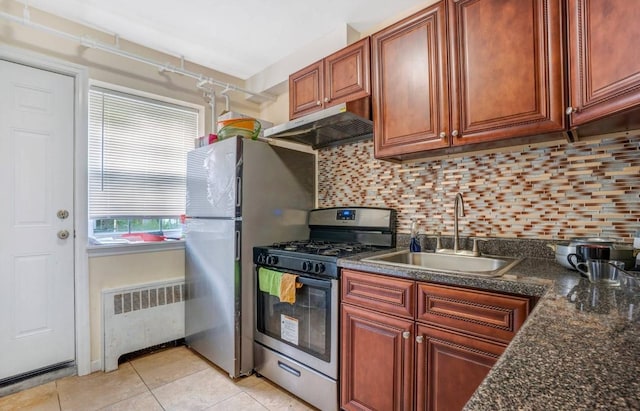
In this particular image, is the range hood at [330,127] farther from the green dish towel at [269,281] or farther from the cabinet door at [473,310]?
the cabinet door at [473,310]

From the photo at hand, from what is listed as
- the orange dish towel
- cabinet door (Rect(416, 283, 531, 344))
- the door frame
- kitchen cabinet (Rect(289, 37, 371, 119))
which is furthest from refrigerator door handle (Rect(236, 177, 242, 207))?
cabinet door (Rect(416, 283, 531, 344))

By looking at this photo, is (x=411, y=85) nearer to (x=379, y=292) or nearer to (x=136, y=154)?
(x=379, y=292)

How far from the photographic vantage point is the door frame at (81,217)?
2238 millimetres

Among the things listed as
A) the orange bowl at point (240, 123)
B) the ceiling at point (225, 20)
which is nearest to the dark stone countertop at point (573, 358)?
the ceiling at point (225, 20)

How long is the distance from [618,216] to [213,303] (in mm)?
2414

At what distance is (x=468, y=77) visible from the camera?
1.58 metres

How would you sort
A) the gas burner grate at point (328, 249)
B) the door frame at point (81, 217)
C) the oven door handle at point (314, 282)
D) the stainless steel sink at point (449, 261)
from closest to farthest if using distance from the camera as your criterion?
the stainless steel sink at point (449, 261) < the oven door handle at point (314, 282) < the gas burner grate at point (328, 249) < the door frame at point (81, 217)

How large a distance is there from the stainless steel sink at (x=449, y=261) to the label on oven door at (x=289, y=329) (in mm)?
665

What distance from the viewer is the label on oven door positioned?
1.96m

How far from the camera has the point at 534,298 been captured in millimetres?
1142

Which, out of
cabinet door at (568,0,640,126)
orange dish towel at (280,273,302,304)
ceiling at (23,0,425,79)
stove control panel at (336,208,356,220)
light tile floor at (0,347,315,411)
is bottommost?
light tile floor at (0,347,315,411)

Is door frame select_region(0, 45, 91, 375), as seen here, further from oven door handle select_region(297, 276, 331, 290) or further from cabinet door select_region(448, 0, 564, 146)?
cabinet door select_region(448, 0, 564, 146)

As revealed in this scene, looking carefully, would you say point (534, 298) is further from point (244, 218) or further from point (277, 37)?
point (277, 37)

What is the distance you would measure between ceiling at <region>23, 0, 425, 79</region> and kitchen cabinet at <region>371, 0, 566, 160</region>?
0.44m
